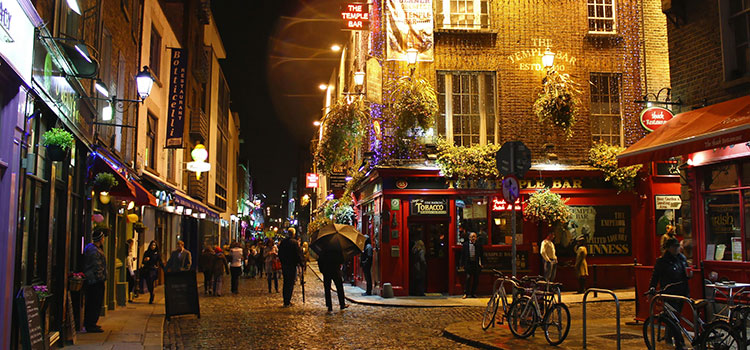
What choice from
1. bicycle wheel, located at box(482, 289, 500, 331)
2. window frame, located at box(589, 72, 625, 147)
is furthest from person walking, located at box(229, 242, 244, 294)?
window frame, located at box(589, 72, 625, 147)

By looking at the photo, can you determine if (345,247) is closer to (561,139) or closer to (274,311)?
(274,311)

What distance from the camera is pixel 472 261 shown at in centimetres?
1830

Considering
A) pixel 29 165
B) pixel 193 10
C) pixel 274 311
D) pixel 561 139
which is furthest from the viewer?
pixel 193 10

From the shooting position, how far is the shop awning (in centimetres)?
937

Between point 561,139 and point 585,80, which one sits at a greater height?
point 585,80

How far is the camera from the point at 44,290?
8.30 m

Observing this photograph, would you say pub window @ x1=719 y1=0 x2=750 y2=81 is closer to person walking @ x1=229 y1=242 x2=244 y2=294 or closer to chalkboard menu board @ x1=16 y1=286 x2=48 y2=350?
chalkboard menu board @ x1=16 y1=286 x2=48 y2=350

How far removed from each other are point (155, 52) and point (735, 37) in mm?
17955

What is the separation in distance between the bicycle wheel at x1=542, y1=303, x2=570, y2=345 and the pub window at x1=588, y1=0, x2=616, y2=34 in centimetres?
1319

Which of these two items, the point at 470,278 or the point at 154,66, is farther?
the point at 154,66

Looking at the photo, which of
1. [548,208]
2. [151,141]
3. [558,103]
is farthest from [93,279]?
[558,103]

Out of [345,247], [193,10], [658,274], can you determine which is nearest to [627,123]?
[345,247]

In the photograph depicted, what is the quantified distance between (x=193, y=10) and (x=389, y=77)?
1438 centimetres

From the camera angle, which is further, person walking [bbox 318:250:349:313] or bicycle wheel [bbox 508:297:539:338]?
person walking [bbox 318:250:349:313]
